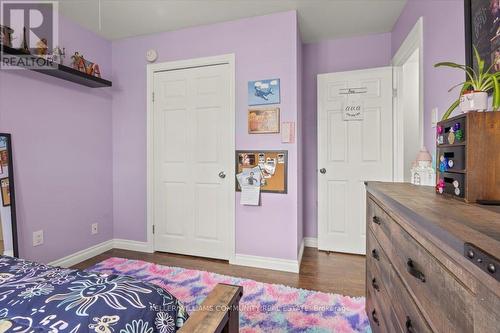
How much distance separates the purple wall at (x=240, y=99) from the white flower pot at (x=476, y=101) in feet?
5.04

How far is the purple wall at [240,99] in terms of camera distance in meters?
2.45

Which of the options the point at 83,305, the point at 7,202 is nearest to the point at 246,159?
the point at 83,305

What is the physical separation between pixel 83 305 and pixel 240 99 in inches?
87.4

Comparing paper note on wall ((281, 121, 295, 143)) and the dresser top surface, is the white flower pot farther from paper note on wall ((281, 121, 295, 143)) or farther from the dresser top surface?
paper note on wall ((281, 121, 295, 143))

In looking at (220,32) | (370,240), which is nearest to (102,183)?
(220,32)

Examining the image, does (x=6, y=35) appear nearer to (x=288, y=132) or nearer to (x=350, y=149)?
(x=288, y=132)

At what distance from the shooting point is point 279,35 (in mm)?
2445

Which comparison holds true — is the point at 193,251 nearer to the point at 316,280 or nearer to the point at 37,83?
the point at 316,280

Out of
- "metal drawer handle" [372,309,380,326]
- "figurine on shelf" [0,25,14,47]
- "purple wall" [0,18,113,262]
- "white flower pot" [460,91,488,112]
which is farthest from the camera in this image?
"purple wall" [0,18,113,262]

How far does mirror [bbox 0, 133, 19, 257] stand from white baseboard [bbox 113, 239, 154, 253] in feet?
3.49

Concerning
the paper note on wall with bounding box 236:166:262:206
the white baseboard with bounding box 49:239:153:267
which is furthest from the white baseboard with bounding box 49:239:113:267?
the paper note on wall with bounding box 236:166:262:206

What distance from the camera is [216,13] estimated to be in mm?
2455

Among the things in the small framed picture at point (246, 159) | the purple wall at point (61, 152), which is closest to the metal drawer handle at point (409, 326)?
the small framed picture at point (246, 159)

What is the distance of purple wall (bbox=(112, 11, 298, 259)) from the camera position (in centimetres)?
245
